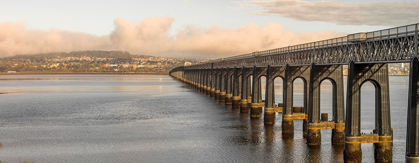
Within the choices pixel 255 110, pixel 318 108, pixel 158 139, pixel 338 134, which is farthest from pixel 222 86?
pixel 338 134

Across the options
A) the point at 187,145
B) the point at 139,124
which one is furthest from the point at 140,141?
the point at 139,124

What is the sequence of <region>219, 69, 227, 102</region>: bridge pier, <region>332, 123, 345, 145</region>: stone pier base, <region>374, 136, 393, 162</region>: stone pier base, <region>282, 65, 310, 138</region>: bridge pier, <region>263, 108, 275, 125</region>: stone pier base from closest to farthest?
<region>374, 136, 393, 162</region>: stone pier base → <region>332, 123, 345, 145</region>: stone pier base → <region>282, 65, 310, 138</region>: bridge pier → <region>263, 108, 275, 125</region>: stone pier base → <region>219, 69, 227, 102</region>: bridge pier

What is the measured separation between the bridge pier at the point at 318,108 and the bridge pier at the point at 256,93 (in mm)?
23524

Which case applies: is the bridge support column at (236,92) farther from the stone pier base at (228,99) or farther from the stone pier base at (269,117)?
the stone pier base at (269,117)

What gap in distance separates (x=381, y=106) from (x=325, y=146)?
409 inches

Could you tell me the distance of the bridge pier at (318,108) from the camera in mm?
46322

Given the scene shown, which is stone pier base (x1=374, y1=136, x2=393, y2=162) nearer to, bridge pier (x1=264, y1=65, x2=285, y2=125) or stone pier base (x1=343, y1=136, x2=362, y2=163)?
stone pier base (x1=343, y1=136, x2=362, y2=163)

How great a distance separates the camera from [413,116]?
28781 millimetres

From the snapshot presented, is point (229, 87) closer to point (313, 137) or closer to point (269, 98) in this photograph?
point (269, 98)

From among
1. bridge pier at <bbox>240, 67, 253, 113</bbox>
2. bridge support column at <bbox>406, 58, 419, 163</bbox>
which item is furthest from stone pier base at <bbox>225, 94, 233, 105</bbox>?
bridge support column at <bbox>406, 58, 419, 163</bbox>

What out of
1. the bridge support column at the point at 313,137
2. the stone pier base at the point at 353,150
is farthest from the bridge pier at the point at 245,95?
the stone pier base at the point at 353,150

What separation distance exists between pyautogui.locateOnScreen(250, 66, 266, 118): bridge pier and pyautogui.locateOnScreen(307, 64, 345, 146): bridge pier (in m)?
23.5

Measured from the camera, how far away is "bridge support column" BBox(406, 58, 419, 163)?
28688mm

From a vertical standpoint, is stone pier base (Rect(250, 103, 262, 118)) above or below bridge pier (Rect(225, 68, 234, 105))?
below
